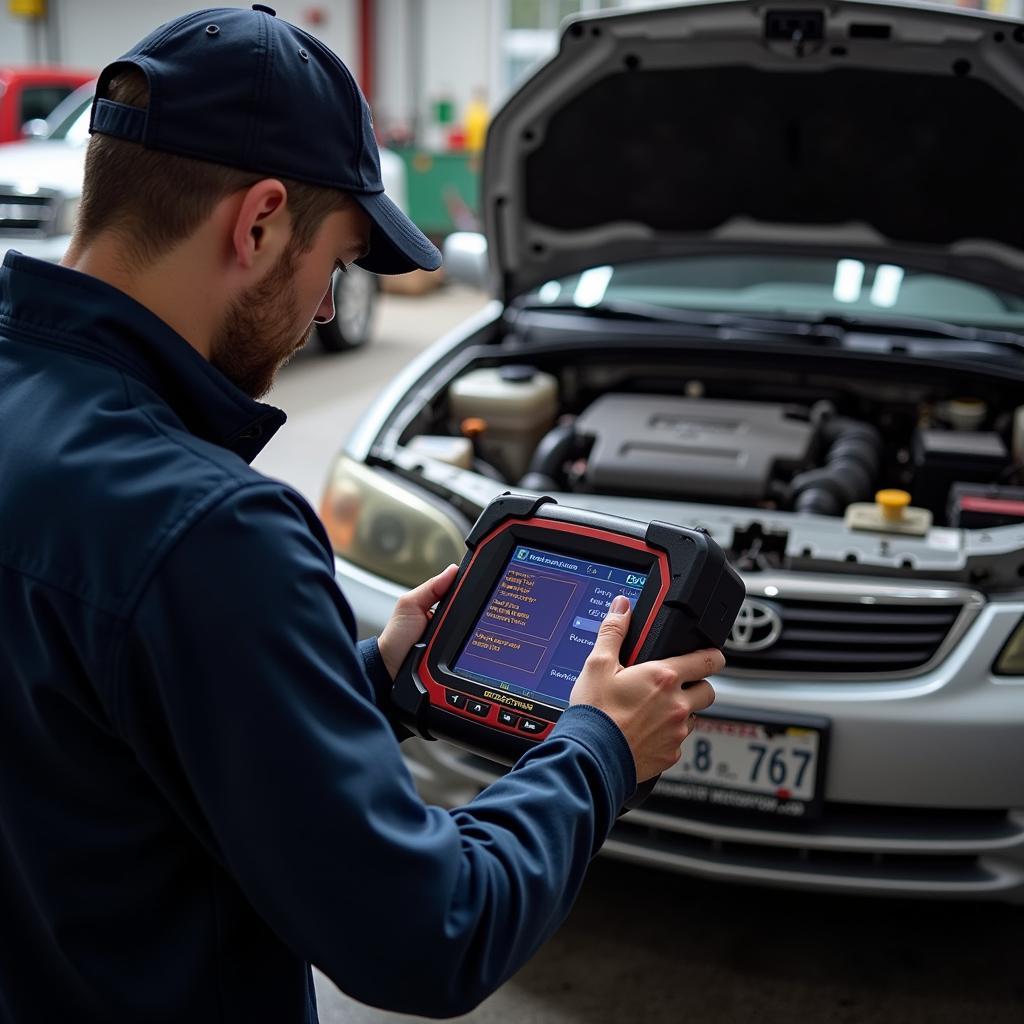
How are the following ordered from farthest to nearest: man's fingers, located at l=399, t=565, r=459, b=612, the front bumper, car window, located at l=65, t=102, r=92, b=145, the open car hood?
car window, located at l=65, t=102, r=92, b=145
the open car hood
the front bumper
man's fingers, located at l=399, t=565, r=459, b=612

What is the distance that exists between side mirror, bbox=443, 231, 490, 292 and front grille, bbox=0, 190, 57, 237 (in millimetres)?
3536

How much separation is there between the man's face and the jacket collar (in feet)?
0.12

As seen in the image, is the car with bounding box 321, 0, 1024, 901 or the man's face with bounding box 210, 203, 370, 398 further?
the car with bounding box 321, 0, 1024, 901

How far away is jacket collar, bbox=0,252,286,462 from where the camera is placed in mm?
908

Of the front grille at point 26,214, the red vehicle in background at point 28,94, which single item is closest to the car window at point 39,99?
the red vehicle in background at point 28,94

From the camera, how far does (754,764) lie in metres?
2.02

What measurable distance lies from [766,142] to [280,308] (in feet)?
7.11

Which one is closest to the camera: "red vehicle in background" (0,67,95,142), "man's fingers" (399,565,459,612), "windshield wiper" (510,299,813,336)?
"man's fingers" (399,565,459,612)

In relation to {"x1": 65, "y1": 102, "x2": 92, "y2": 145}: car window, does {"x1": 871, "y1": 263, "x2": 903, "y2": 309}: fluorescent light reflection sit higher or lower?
higher

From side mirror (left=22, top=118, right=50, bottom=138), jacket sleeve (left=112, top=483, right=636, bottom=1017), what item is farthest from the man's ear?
side mirror (left=22, top=118, right=50, bottom=138)

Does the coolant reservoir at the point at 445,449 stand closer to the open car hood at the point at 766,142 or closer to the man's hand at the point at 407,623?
the open car hood at the point at 766,142

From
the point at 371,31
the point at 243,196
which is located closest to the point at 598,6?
the point at 371,31

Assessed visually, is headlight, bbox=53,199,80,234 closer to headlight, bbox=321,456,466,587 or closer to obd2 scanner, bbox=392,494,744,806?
headlight, bbox=321,456,466,587

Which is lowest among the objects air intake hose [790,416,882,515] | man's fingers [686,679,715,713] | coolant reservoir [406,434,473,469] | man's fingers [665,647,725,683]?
air intake hose [790,416,882,515]
